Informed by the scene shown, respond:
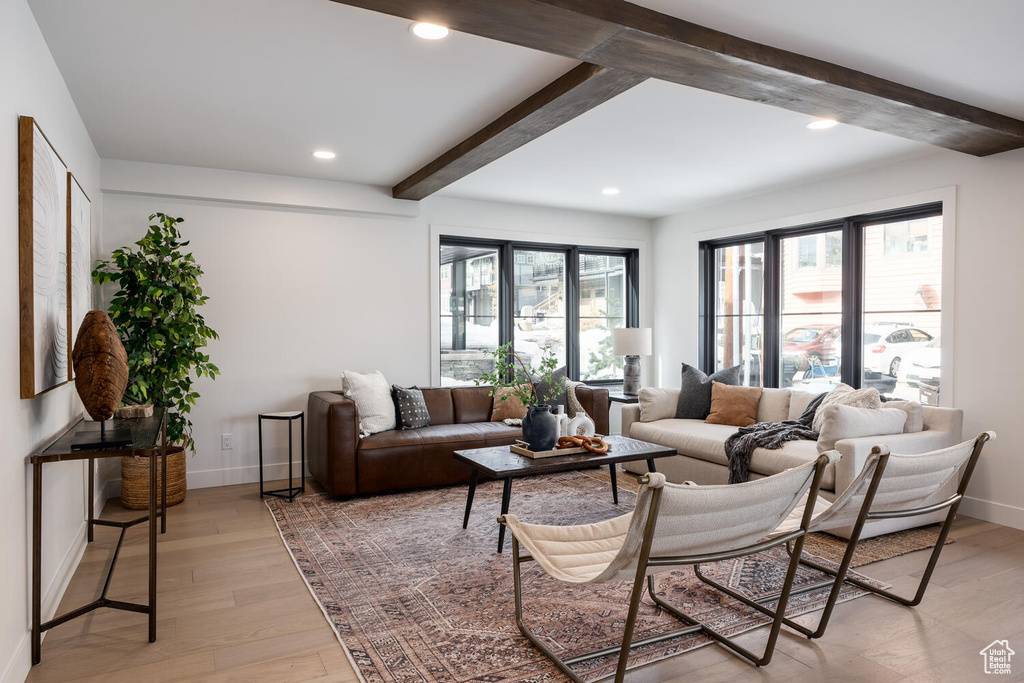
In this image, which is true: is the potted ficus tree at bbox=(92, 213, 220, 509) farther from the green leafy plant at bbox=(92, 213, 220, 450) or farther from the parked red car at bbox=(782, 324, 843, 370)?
the parked red car at bbox=(782, 324, 843, 370)

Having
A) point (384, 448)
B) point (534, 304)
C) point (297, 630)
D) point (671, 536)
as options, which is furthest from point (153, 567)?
point (534, 304)

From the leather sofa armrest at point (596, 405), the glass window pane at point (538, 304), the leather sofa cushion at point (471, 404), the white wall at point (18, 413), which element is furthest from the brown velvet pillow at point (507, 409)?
the white wall at point (18, 413)

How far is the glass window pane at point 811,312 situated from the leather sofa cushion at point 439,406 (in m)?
2.90

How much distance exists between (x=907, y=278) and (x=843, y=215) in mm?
675

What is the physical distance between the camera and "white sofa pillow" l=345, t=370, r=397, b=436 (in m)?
4.67

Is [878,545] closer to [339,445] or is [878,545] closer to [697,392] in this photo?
[697,392]

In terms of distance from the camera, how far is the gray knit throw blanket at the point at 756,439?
399 cm

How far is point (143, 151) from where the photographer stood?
4.22m

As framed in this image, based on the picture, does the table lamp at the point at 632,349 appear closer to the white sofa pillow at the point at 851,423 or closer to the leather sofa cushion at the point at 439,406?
the leather sofa cushion at the point at 439,406

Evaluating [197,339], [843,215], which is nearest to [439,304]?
[197,339]

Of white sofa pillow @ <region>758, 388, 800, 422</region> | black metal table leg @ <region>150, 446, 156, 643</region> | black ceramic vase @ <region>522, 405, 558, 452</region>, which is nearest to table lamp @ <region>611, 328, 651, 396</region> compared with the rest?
white sofa pillow @ <region>758, 388, 800, 422</region>

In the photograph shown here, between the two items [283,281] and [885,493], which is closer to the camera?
[885,493]

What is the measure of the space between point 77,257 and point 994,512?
18.1 feet

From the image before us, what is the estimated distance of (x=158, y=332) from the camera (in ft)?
13.4
